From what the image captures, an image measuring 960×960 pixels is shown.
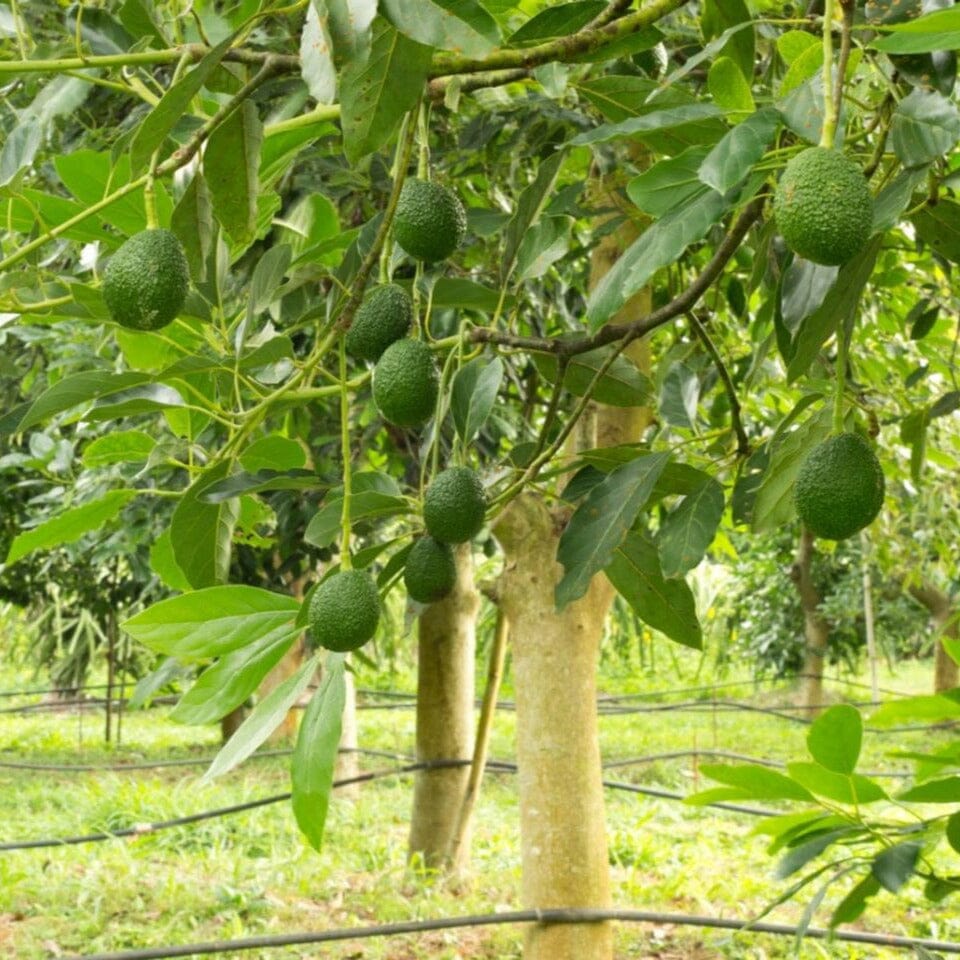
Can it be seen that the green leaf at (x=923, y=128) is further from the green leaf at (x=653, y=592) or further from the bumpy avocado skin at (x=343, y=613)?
the green leaf at (x=653, y=592)

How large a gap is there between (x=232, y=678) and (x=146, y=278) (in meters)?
0.24

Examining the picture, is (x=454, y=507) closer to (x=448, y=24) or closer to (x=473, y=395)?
(x=473, y=395)

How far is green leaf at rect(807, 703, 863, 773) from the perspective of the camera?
72cm

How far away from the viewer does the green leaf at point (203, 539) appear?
3.10 ft

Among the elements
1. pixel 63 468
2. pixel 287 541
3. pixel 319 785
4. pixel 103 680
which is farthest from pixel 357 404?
pixel 103 680

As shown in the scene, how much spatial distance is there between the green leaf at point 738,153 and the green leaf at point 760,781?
39 cm

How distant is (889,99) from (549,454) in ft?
1.20

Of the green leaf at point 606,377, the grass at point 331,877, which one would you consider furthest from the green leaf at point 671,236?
the grass at point 331,877

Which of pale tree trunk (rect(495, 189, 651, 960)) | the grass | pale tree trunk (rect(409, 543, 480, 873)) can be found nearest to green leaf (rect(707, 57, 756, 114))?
pale tree trunk (rect(495, 189, 651, 960))

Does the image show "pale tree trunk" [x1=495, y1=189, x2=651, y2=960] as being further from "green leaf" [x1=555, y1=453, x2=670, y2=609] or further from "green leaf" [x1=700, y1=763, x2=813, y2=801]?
"green leaf" [x1=700, y1=763, x2=813, y2=801]

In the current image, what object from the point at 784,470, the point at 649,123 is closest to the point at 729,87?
the point at 649,123

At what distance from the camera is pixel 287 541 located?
292cm

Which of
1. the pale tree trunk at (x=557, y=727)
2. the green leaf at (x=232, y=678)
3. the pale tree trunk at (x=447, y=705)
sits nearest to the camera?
the green leaf at (x=232, y=678)

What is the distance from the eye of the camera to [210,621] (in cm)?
72
